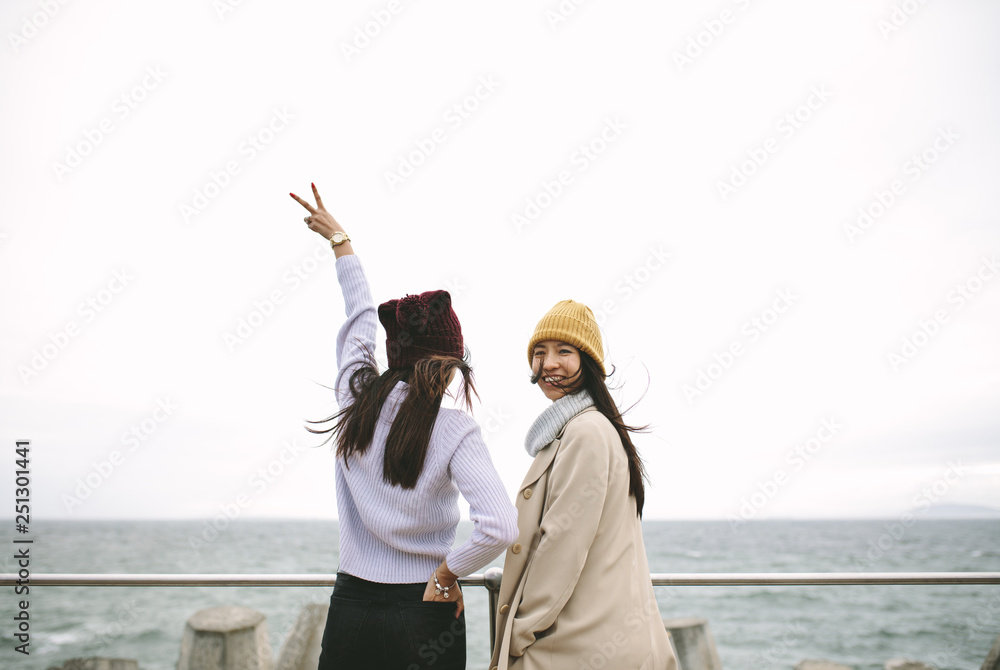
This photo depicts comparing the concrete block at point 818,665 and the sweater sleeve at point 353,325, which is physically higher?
the sweater sleeve at point 353,325

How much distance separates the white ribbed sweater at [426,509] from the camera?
1428mm

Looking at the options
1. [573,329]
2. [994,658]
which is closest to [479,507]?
[573,329]

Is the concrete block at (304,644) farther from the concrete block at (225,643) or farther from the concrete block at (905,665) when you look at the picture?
the concrete block at (905,665)

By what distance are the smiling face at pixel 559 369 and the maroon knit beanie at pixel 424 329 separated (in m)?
0.31

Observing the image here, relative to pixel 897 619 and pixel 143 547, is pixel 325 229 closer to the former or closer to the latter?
pixel 897 619

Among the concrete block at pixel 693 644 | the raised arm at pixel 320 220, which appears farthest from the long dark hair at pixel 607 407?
the concrete block at pixel 693 644

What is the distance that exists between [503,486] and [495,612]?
2.42 ft

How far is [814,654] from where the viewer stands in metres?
13.2

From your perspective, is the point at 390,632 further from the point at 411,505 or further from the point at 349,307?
the point at 349,307

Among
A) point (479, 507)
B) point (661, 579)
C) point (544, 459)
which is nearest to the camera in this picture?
point (479, 507)

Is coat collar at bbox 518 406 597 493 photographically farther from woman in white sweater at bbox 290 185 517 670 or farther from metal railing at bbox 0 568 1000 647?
metal railing at bbox 0 568 1000 647

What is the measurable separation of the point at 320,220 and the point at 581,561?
1387 millimetres

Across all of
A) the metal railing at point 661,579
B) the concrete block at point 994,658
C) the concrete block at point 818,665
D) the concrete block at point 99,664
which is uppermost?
the metal railing at point 661,579

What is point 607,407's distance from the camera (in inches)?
68.5
